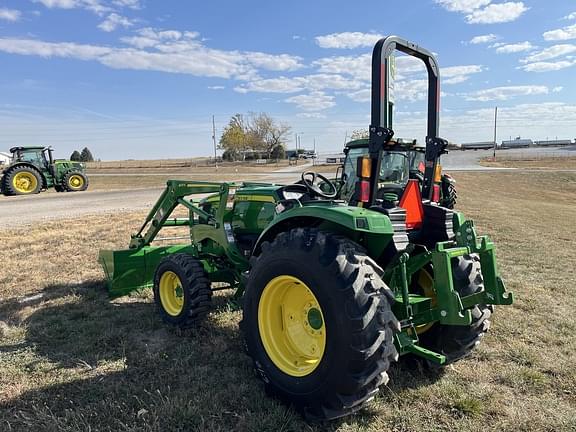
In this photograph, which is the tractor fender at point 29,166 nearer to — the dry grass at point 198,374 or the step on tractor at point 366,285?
the dry grass at point 198,374

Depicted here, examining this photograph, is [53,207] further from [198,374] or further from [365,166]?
[365,166]

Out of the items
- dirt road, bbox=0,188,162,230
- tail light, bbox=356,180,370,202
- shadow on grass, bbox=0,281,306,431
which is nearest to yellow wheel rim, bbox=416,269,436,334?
tail light, bbox=356,180,370,202

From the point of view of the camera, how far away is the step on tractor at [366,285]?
107 inches

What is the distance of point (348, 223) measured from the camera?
2936 millimetres

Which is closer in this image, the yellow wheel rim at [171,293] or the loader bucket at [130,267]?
the yellow wheel rim at [171,293]

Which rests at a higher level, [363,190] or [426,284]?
[363,190]

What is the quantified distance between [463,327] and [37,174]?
2260 centimetres

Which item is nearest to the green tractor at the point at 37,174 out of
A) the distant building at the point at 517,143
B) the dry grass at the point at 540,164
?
the dry grass at the point at 540,164

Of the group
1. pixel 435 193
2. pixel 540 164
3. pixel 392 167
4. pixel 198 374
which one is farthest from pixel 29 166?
pixel 540 164

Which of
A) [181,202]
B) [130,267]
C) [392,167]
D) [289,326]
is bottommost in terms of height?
[130,267]

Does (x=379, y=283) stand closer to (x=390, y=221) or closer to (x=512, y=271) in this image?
A: (x=390, y=221)

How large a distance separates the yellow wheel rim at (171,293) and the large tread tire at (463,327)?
262cm

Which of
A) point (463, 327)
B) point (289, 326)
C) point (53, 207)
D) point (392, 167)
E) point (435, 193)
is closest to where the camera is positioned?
point (289, 326)

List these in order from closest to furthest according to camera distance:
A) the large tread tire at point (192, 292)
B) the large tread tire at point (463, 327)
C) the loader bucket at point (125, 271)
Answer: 1. the large tread tire at point (463, 327)
2. the large tread tire at point (192, 292)
3. the loader bucket at point (125, 271)
